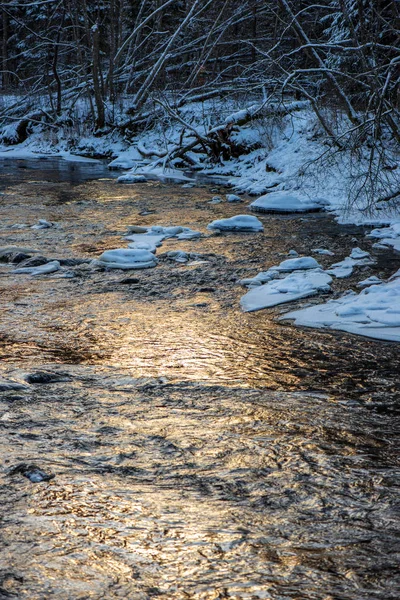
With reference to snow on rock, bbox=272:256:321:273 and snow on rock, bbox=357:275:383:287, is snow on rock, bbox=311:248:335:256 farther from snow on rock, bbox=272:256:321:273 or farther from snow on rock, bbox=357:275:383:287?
snow on rock, bbox=357:275:383:287

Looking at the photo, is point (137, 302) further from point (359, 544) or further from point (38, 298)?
point (359, 544)

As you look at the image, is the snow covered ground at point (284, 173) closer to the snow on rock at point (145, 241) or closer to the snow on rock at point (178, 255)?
the snow on rock at point (145, 241)

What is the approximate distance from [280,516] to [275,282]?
4.45m

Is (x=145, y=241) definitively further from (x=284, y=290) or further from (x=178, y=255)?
(x=284, y=290)

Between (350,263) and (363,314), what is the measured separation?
87.6 inches

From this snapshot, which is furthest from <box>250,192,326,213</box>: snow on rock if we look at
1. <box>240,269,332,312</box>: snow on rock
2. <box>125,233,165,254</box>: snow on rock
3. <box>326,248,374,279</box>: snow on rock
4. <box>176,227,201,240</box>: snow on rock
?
<box>240,269,332,312</box>: snow on rock

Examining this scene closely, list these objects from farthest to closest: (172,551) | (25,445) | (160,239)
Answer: (160,239)
(25,445)
(172,551)

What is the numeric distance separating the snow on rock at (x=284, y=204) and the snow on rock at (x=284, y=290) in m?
4.91

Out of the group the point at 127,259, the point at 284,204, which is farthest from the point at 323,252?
the point at 284,204

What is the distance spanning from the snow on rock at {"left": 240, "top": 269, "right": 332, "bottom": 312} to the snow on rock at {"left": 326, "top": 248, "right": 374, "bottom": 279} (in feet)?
1.02

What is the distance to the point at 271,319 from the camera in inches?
239

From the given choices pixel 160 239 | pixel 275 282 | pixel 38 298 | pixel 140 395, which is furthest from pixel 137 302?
pixel 160 239

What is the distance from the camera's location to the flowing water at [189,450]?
2.47 m

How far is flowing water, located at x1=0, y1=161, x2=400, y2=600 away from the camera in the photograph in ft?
8.11
